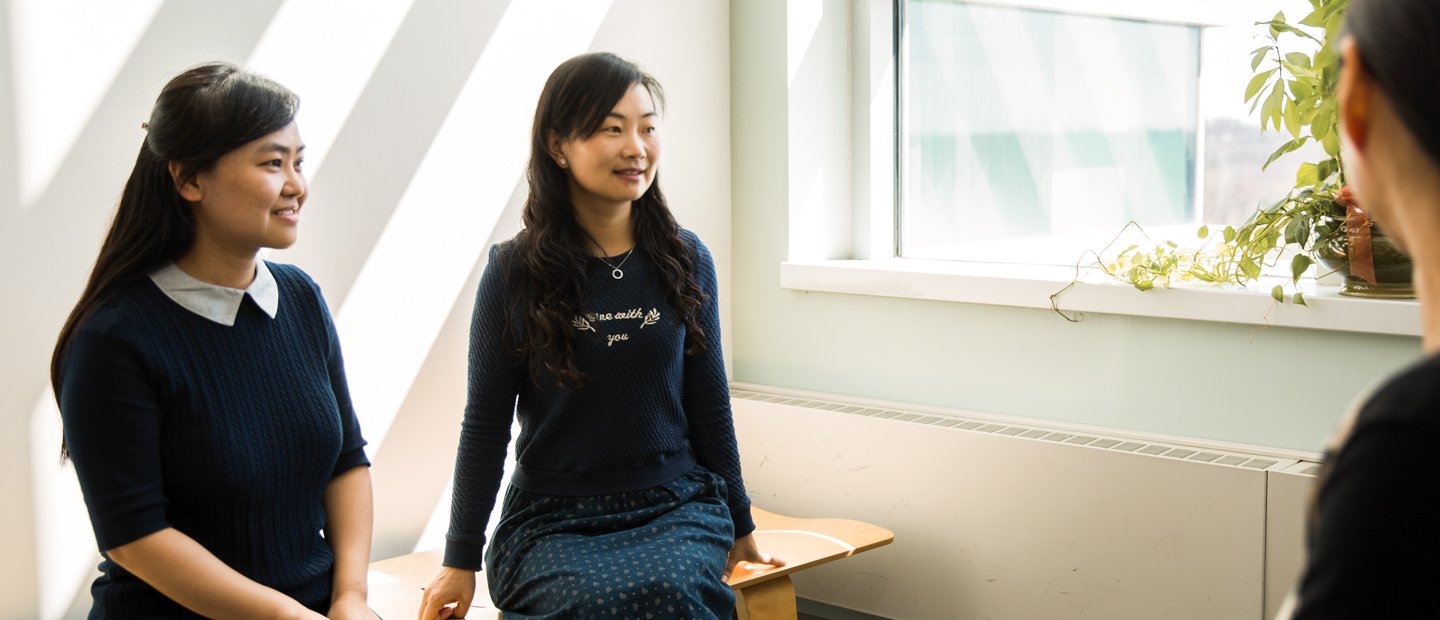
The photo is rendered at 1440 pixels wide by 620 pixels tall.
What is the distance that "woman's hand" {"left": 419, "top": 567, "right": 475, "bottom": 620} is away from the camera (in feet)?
6.85

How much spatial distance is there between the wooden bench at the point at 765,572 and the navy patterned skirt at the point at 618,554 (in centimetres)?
14

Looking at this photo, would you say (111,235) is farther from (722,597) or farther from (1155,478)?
(1155,478)

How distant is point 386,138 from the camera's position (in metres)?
2.43

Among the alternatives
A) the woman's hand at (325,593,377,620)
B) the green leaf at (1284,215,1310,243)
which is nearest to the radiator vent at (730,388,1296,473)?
the green leaf at (1284,215,1310,243)

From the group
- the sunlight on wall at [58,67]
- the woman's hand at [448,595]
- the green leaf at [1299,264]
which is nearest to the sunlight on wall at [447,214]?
the woman's hand at [448,595]

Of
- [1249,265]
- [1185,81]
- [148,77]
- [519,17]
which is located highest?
[1185,81]

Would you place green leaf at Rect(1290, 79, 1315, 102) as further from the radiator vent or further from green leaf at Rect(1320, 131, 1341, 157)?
the radiator vent

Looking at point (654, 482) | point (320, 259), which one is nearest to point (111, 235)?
point (320, 259)

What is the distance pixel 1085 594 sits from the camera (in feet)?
8.33

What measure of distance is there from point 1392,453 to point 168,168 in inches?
57.0

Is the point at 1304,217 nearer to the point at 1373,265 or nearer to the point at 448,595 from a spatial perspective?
the point at 1373,265

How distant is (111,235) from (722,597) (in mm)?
1052

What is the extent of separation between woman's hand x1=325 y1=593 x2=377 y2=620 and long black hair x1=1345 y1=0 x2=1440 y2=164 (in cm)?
145

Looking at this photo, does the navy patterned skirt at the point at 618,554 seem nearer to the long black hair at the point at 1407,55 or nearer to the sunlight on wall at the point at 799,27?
the sunlight on wall at the point at 799,27
